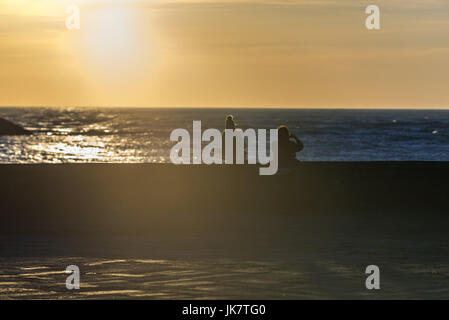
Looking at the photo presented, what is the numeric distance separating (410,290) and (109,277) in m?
3.49

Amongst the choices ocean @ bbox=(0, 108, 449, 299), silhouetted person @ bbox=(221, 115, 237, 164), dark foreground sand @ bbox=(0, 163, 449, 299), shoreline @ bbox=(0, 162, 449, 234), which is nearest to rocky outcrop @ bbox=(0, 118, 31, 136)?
silhouetted person @ bbox=(221, 115, 237, 164)

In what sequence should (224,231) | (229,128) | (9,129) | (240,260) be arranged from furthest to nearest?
1. (9,129)
2. (229,128)
3. (224,231)
4. (240,260)

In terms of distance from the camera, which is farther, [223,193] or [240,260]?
[223,193]

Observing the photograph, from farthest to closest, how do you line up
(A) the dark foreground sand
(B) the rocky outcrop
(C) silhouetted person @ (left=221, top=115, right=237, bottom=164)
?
(B) the rocky outcrop
(C) silhouetted person @ (left=221, top=115, right=237, bottom=164)
(A) the dark foreground sand

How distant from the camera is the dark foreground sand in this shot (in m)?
9.30

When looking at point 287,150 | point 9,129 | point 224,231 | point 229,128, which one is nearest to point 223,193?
point 287,150

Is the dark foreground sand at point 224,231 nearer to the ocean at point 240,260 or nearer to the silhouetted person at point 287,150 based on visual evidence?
the ocean at point 240,260

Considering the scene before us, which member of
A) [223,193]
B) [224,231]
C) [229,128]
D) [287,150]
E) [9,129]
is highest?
[9,129]

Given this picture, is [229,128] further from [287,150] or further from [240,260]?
[240,260]

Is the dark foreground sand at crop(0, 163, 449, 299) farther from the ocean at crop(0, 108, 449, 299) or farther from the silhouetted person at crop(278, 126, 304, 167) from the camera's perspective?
the silhouetted person at crop(278, 126, 304, 167)

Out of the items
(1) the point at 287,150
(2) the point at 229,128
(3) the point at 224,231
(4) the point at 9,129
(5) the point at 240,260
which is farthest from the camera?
(4) the point at 9,129

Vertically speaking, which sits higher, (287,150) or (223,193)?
(287,150)

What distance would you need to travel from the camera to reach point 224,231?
13.3 metres
